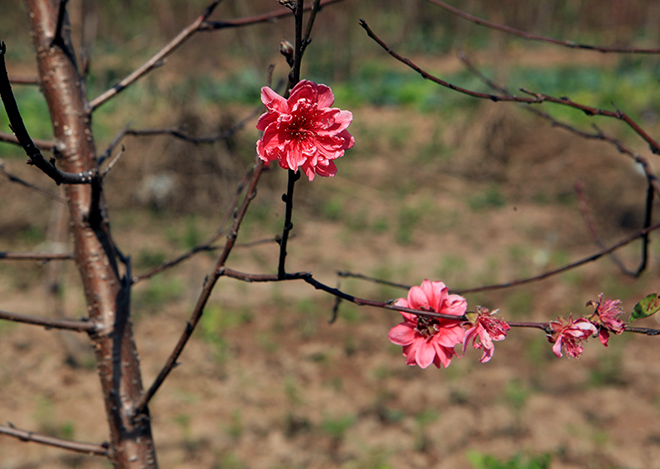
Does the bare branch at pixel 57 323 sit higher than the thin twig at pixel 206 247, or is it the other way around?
the thin twig at pixel 206 247

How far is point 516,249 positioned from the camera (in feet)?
20.0

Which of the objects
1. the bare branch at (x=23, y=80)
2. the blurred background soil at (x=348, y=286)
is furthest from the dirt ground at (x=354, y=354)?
the bare branch at (x=23, y=80)

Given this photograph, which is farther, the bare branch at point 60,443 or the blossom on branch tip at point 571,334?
the bare branch at point 60,443

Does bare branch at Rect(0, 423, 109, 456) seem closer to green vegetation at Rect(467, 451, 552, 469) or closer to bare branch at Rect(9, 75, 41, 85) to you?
bare branch at Rect(9, 75, 41, 85)

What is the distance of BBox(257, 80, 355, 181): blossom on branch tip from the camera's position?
84 cm

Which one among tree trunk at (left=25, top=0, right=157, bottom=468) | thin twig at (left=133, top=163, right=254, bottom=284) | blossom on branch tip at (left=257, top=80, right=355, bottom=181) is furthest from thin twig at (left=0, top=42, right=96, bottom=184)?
thin twig at (left=133, top=163, right=254, bottom=284)

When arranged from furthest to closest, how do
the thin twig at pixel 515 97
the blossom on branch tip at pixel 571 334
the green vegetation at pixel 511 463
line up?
the green vegetation at pixel 511 463 < the thin twig at pixel 515 97 < the blossom on branch tip at pixel 571 334

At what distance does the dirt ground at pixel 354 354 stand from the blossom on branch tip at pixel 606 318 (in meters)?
1.96

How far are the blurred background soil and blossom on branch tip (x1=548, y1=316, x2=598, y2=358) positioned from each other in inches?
60.4

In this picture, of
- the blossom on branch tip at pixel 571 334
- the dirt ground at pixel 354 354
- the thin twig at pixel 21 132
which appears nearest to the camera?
the thin twig at pixel 21 132

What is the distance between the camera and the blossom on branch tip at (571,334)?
959 millimetres

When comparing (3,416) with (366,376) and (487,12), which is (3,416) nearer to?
(366,376)

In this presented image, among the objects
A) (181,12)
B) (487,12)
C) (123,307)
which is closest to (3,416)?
(123,307)

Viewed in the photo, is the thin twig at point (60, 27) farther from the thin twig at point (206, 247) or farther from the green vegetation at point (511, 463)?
the green vegetation at point (511, 463)
